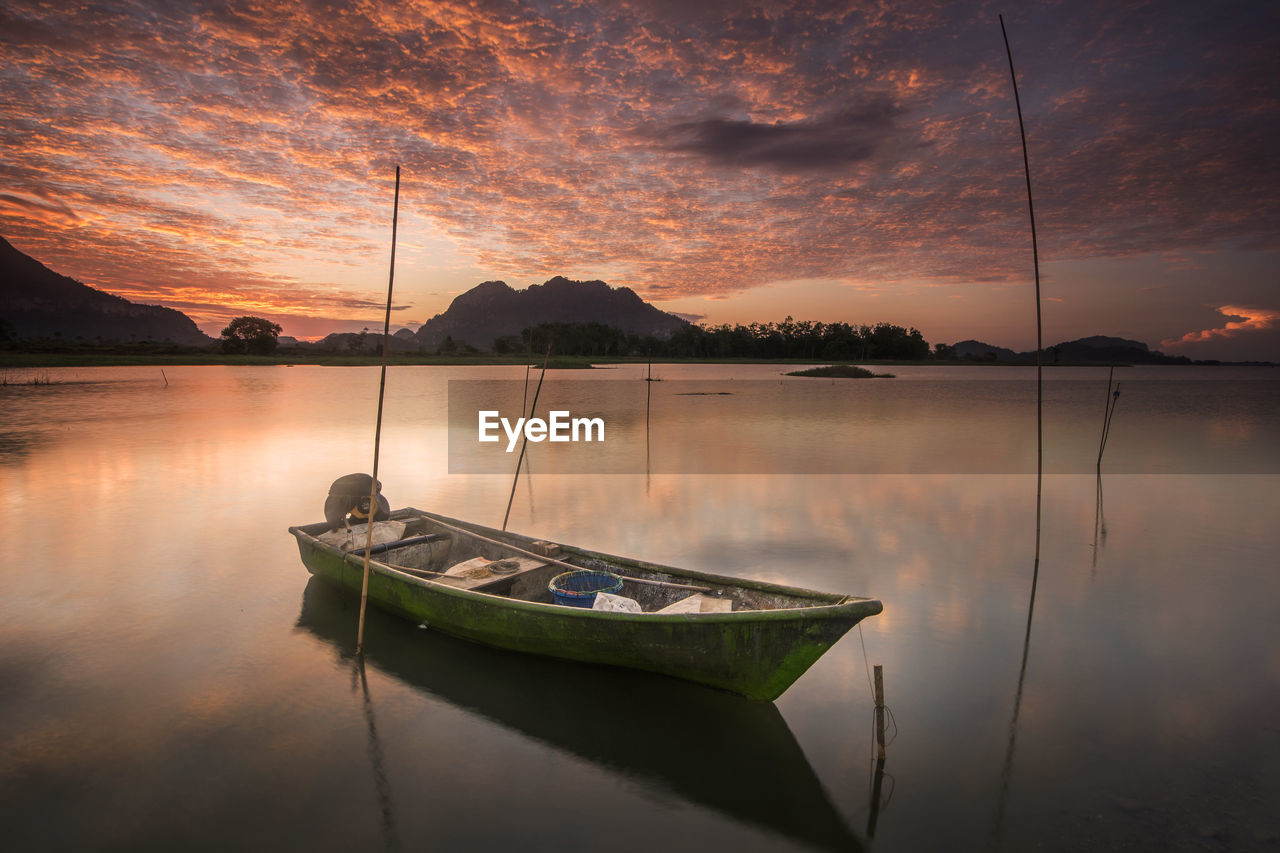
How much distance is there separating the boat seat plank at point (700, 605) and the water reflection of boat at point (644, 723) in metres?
0.78

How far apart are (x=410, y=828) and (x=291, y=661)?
10.7 ft

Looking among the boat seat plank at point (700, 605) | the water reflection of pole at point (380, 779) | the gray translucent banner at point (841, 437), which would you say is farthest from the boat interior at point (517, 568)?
the gray translucent banner at point (841, 437)

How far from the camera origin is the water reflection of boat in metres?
4.99

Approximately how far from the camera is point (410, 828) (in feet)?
15.7

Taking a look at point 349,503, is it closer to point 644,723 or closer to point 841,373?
point 644,723

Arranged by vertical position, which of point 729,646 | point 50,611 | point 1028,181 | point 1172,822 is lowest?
point 50,611

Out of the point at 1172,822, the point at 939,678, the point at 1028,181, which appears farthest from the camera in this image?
the point at 1028,181

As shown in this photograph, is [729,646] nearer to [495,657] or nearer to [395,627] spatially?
[495,657]

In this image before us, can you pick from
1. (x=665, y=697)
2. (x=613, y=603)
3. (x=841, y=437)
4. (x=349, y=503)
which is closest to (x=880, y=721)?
(x=665, y=697)

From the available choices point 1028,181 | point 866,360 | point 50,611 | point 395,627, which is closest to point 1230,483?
point 1028,181

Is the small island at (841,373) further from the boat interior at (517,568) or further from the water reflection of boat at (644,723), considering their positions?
the water reflection of boat at (644,723)

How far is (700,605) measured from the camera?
6.25m

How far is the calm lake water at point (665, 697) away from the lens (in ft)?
15.8

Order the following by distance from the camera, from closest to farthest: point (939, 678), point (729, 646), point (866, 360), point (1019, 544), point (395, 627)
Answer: point (729, 646), point (939, 678), point (395, 627), point (1019, 544), point (866, 360)
